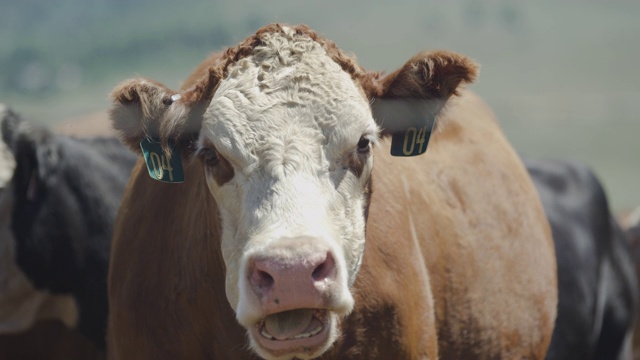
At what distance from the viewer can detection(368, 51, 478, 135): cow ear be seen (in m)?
3.50

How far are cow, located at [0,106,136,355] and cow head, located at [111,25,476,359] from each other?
216cm

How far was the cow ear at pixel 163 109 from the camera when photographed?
11.1 ft

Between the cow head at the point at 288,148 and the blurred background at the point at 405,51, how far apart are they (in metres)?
11.1

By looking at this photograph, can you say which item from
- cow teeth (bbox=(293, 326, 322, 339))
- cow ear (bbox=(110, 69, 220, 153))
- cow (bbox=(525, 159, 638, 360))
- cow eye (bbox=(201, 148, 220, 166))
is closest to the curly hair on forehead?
cow ear (bbox=(110, 69, 220, 153))

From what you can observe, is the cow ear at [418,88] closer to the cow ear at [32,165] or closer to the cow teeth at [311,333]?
the cow teeth at [311,333]

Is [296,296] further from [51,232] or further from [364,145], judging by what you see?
[51,232]

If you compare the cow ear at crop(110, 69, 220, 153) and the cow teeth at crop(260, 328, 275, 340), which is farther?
the cow ear at crop(110, 69, 220, 153)

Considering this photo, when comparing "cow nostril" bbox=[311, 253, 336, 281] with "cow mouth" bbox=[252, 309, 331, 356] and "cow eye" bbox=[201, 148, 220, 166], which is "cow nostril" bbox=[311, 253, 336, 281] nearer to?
"cow mouth" bbox=[252, 309, 331, 356]

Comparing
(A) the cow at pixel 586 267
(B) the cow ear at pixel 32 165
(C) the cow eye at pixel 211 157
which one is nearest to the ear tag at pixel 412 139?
(C) the cow eye at pixel 211 157

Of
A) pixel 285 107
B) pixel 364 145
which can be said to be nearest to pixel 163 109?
pixel 285 107

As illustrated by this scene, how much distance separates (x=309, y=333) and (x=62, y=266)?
2852 mm

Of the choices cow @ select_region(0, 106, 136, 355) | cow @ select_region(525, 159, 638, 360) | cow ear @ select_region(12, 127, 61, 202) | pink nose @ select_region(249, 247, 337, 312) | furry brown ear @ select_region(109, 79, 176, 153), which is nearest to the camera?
pink nose @ select_region(249, 247, 337, 312)

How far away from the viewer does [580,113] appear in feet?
60.8

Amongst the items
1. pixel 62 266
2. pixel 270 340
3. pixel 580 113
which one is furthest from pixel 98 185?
pixel 580 113
